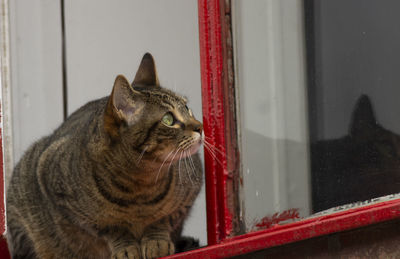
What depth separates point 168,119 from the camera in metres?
1.66

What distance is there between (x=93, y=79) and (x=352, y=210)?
1396mm

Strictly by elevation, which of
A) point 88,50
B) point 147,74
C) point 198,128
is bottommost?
point 198,128

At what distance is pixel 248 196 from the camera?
1517 millimetres

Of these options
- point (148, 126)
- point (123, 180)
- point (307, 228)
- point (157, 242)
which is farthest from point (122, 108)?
point (307, 228)

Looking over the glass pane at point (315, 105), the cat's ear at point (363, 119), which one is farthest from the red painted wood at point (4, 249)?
the cat's ear at point (363, 119)

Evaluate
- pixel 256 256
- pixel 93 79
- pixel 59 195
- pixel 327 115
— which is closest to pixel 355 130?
pixel 327 115

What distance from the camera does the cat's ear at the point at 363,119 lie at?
1.22 meters

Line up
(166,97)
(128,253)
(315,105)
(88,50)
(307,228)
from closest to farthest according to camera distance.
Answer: (307,228), (315,105), (128,253), (166,97), (88,50)

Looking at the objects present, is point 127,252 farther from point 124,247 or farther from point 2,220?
point 2,220

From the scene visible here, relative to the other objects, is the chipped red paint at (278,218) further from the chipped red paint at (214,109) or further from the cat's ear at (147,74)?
the cat's ear at (147,74)

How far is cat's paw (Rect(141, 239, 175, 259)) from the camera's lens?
1.62 metres

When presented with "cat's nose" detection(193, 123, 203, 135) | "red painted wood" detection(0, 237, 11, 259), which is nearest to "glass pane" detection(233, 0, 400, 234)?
"cat's nose" detection(193, 123, 203, 135)

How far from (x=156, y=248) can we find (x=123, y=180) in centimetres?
23

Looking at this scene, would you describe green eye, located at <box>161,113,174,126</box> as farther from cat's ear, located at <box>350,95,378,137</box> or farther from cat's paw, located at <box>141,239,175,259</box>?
cat's ear, located at <box>350,95,378,137</box>
